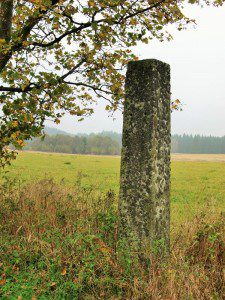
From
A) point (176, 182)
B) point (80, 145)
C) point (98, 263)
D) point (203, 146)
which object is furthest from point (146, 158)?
point (203, 146)

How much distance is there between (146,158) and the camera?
4.54 metres

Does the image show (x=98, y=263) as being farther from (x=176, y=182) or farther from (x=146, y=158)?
(x=176, y=182)

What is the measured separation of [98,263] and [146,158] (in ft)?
4.85

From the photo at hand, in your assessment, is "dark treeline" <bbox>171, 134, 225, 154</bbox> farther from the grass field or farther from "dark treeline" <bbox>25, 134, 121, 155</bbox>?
the grass field

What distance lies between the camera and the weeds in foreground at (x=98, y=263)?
12.8ft

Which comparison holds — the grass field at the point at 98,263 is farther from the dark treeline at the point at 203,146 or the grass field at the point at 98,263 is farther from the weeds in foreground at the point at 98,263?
the dark treeline at the point at 203,146

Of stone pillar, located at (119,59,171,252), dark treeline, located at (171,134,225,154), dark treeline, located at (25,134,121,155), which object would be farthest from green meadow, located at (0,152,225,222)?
dark treeline, located at (171,134,225,154)

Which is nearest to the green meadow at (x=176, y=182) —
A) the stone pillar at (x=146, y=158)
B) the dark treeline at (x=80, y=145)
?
the stone pillar at (x=146, y=158)

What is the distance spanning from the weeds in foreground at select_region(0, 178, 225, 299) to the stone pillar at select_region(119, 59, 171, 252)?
1.12ft

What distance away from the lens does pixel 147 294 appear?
372 centimetres

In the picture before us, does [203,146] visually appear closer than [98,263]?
No

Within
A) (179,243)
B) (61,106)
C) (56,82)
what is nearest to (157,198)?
(179,243)

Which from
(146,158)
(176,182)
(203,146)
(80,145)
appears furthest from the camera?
(203,146)

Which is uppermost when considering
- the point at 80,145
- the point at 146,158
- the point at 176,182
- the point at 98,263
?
the point at 80,145
